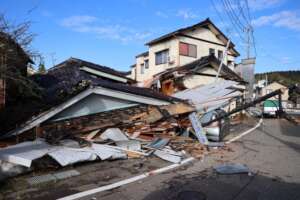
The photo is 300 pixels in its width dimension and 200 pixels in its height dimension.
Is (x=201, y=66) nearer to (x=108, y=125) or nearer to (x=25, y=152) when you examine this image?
(x=108, y=125)

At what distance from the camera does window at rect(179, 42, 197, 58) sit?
940 inches

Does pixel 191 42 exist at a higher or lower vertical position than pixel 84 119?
higher

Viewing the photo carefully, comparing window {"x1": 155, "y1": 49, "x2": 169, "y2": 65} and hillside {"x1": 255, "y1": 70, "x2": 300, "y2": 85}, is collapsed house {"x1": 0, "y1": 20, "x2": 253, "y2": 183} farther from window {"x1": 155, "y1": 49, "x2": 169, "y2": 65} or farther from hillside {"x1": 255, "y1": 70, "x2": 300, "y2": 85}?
hillside {"x1": 255, "y1": 70, "x2": 300, "y2": 85}

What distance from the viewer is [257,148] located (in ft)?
35.3

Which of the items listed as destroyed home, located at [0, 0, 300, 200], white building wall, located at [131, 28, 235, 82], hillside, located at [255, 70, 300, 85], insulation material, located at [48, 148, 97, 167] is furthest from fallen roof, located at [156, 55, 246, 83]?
hillside, located at [255, 70, 300, 85]

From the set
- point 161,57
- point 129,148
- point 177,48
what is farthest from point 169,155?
point 161,57

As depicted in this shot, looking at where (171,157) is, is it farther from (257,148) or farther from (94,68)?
(94,68)

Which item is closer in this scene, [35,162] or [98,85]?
[35,162]

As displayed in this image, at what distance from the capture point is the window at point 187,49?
2389 cm

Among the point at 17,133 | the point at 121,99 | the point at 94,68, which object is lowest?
the point at 17,133

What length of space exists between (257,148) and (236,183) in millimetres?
5211

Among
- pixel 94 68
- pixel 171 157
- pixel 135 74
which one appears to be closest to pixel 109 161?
pixel 171 157

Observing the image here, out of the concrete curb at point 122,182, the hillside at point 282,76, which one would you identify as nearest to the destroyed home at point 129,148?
the concrete curb at point 122,182

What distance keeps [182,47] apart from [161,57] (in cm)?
243
